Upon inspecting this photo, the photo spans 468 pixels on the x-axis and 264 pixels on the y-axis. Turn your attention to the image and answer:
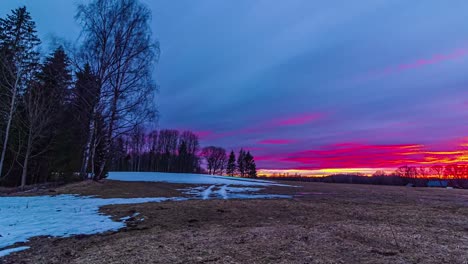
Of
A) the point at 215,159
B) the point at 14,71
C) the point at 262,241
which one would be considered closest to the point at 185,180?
the point at 14,71

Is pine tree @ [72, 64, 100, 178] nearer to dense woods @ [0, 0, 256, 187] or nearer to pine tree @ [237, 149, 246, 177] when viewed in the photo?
dense woods @ [0, 0, 256, 187]

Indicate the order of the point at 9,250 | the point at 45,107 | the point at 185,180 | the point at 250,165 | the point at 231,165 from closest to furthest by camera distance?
the point at 9,250
the point at 45,107
the point at 185,180
the point at 250,165
the point at 231,165

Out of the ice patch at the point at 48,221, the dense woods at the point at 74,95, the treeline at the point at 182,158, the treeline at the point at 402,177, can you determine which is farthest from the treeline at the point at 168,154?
the ice patch at the point at 48,221

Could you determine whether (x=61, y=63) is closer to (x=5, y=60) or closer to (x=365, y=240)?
(x=5, y=60)

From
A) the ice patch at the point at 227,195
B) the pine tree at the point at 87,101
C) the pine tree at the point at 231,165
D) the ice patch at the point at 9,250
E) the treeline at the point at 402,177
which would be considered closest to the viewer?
the ice patch at the point at 9,250

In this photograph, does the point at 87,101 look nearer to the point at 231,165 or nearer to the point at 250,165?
the point at 231,165

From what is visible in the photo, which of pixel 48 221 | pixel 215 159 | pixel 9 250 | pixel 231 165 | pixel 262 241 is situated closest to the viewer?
pixel 9 250

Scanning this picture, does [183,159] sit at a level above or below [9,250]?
above

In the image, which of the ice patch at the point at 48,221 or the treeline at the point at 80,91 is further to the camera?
the treeline at the point at 80,91

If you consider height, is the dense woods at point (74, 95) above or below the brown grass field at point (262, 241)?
above

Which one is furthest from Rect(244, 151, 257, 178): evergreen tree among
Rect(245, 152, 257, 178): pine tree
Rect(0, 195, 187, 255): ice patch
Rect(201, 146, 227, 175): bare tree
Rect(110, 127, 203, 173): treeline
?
Rect(0, 195, 187, 255): ice patch

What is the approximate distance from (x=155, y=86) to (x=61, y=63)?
660cm

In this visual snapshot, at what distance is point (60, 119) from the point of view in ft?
57.8

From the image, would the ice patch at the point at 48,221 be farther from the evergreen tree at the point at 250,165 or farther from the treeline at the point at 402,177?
the evergreen tree at the point at 250,165
